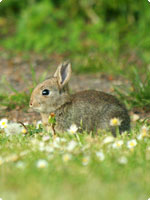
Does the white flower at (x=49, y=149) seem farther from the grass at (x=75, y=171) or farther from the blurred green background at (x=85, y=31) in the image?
the blurred green background at (x=85, y=31)

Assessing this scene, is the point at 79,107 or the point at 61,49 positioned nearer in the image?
the point at 79,107

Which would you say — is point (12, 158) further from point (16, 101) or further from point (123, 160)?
point (16, 101)

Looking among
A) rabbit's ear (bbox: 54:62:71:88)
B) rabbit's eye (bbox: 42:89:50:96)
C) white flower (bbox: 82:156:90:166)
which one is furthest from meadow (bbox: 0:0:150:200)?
rabbit's ear (bbox: 54:62:71:88)

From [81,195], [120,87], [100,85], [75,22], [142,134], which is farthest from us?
[75,22]

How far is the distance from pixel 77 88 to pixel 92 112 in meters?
2.50

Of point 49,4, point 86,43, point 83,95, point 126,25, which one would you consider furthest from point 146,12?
point 83,95

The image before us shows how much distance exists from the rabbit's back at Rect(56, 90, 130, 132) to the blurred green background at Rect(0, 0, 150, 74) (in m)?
3.56

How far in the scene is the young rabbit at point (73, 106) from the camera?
5.89 meters

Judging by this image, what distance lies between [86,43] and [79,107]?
518 centimetres

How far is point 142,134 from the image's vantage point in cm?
502

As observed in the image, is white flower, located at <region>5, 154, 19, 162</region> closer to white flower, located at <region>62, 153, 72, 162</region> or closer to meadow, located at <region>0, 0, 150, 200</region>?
meadow, located at <region>0, 0, 150, 200</region>

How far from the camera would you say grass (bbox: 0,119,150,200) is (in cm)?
360

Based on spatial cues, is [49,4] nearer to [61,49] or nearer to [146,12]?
[61,49]

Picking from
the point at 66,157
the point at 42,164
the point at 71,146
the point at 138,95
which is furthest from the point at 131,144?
the point at 138,95
